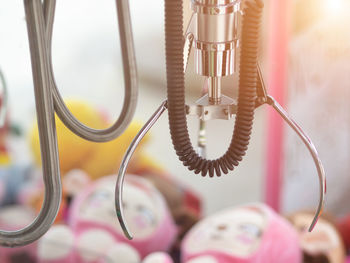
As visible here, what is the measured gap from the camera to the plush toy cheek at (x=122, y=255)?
32.8 inches

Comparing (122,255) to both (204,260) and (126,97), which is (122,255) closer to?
(204,260)

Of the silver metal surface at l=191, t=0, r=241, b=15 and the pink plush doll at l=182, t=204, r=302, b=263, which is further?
the pink plush doll at l=182, t=204, r=302, b=263

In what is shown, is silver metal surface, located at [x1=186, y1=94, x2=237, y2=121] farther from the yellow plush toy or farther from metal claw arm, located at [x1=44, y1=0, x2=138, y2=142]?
the yellow plush toy

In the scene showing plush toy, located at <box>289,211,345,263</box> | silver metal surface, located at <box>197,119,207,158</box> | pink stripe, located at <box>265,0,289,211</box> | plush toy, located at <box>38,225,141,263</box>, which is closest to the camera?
silver metal surface, located at <box>197,119,207,158</box>

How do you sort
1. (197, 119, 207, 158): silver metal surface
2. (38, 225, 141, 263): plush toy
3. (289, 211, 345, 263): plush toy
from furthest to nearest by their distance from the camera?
(289, 211, 345, 263): plush toy, (38, 225, 141, 263): plush toy, (197, 119, 207, 158): silver metal surface

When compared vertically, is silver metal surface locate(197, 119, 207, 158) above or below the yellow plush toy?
above

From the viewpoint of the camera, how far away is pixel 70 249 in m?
0.88

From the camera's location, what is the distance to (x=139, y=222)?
3.42 feet

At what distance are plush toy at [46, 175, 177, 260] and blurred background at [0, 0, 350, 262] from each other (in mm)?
101

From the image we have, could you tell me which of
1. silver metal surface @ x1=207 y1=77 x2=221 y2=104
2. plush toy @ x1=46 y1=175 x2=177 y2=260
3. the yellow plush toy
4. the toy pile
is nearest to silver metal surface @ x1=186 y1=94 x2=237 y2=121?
silver metal surface @ x1=207 y1=77 x2=221 y2=104

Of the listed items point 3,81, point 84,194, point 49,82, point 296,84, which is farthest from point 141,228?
point 49,82

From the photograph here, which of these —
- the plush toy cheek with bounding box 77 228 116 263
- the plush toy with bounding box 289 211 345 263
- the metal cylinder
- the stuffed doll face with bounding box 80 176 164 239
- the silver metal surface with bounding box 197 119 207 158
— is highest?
the metal cylinder

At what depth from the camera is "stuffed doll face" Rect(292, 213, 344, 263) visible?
0.99 m

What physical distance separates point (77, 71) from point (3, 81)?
0.76 m
